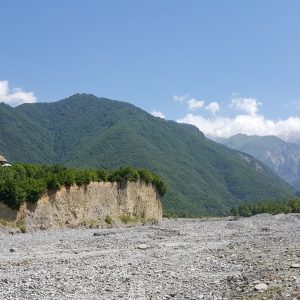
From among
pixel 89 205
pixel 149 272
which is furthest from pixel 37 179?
pixel 149 272

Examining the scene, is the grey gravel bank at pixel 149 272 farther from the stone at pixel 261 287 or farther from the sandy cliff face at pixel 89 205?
the sandy cliff face at pixel 89 205

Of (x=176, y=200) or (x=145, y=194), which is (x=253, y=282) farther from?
(x=176, y=200)

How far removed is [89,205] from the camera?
182 feet

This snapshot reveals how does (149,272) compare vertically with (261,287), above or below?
below

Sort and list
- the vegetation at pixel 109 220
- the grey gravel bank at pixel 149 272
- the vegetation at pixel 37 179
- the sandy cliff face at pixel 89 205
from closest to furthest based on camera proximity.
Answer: the grey gravel bank at pixel 149 272
the vegetation at pixel 37 179
the sandy cliff face at pixel 89 205
the vegetation at pixel 109 220

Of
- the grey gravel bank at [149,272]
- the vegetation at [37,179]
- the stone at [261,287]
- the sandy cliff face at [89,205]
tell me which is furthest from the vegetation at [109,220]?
the stone at [261,287]

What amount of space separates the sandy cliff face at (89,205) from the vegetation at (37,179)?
0.78m

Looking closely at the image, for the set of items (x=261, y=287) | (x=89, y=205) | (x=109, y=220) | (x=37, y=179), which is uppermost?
(x=37, y=179)

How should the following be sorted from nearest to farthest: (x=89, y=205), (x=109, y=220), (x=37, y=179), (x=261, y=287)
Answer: (x=261, y=287) < (x=37, y=179) < (x=89, y=205) < (x=109, y=220)

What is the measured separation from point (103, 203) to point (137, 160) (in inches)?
5515

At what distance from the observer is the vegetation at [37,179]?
4397cm

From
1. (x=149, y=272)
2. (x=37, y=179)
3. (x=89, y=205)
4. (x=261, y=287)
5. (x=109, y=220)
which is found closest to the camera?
(x=261, y=287)

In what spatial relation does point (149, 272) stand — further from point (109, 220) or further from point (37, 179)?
point (109, 220)

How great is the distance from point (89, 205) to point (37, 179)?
26.5ft
